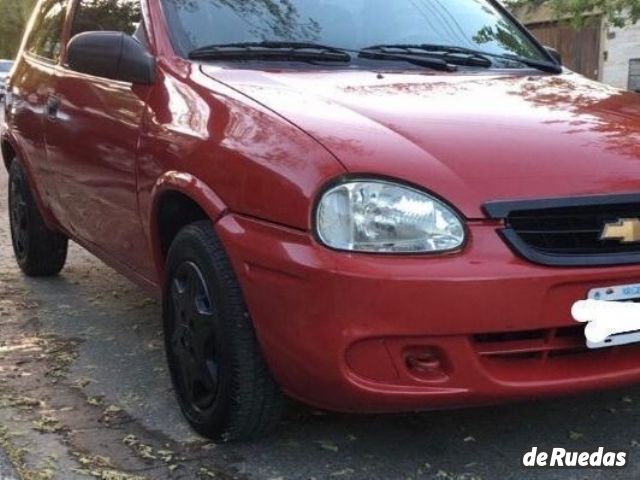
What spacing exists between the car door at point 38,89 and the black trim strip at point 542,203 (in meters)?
2.80

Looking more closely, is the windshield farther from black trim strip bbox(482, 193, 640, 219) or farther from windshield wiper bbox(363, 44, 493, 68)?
black trim strip bbox(482, 193, 640, 219)

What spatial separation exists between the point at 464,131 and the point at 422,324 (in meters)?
0.65

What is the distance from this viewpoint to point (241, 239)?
110 inches

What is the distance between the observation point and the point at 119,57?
3490mm

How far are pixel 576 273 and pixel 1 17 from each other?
5506cm

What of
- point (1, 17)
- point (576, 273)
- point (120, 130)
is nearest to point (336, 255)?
point (576, 273)

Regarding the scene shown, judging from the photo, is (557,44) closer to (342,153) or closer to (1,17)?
(342,153)

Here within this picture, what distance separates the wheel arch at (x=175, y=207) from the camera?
2.95 metres

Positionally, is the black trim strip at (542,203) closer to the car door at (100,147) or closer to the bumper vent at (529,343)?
the bumper vent at (529,343)

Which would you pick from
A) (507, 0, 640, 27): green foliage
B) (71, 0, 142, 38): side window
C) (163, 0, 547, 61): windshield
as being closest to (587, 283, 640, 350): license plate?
(163, 0, 547, 61): windshield

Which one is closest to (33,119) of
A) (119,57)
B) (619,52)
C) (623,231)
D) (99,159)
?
(99,159)

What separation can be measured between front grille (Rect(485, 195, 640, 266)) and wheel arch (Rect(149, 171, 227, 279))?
2.90 feet

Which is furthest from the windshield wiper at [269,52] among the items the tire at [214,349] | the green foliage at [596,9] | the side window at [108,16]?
the green foliage at [596,9]

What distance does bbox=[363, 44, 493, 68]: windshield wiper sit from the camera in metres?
3.74
